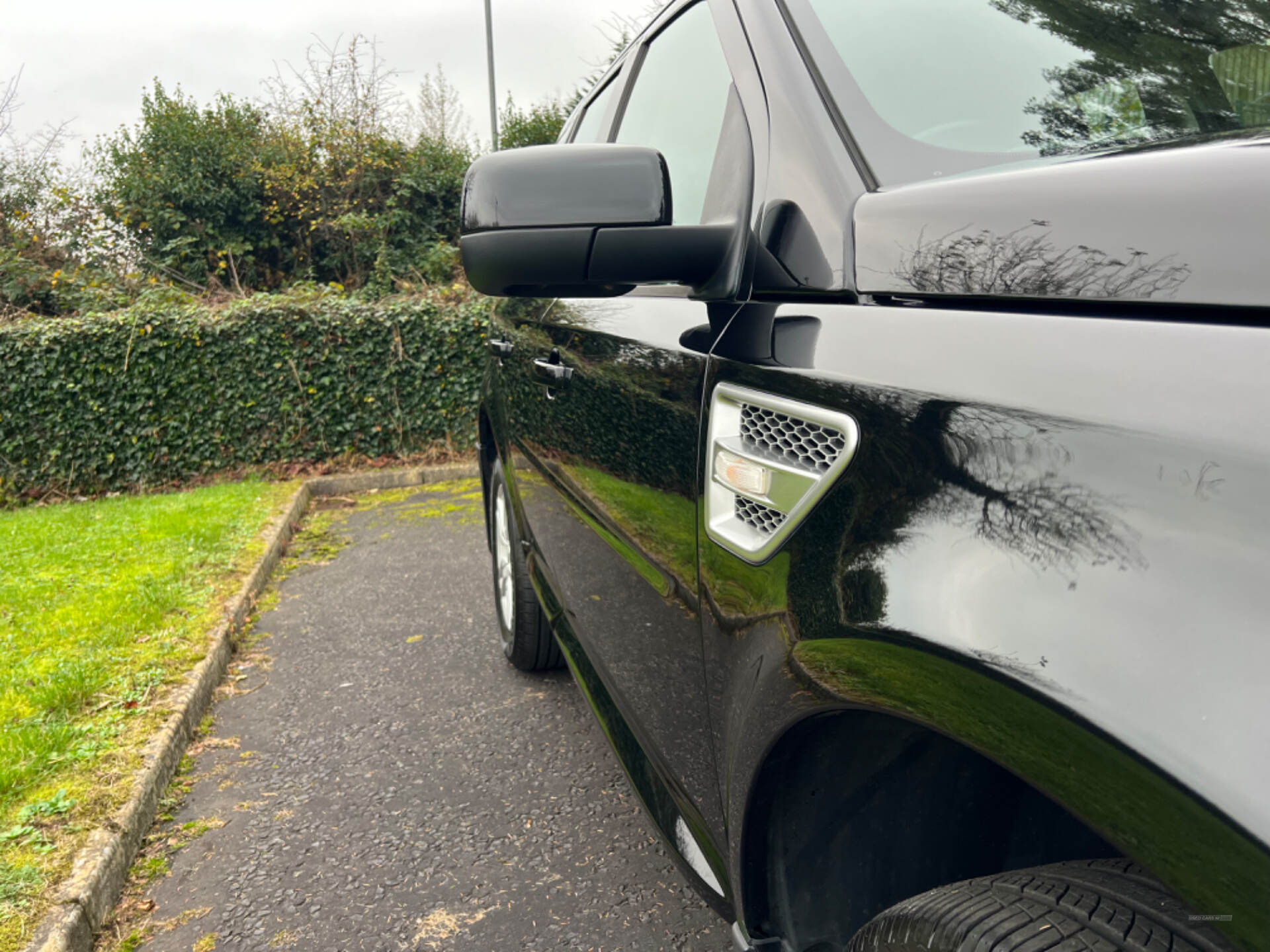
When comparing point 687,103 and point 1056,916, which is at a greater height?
point 687,103

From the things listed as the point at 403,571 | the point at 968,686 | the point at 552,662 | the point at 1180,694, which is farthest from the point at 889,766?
the point at 403,571

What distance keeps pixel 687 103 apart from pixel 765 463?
112cm

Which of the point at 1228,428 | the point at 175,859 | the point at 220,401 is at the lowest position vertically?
the point at 175,859

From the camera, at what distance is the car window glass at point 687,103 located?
5.76 feet

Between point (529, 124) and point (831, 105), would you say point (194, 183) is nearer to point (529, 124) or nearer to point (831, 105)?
point (529, 124)

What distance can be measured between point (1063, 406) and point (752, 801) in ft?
2.25

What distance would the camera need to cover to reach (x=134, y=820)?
8.86ft

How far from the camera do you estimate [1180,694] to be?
64cm

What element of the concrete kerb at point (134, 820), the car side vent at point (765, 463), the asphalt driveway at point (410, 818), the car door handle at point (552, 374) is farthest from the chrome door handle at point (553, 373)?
the concrete kerb at point (134, 820)

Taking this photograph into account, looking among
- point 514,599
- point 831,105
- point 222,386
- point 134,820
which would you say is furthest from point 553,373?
point 222,386

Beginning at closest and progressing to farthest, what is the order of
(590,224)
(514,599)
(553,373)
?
1. (590,224)
2. (553,373)
3. (514,599)

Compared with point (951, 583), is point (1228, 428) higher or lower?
higher

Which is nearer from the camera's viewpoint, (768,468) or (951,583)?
(951,583)

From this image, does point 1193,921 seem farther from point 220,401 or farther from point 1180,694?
point 220,401
